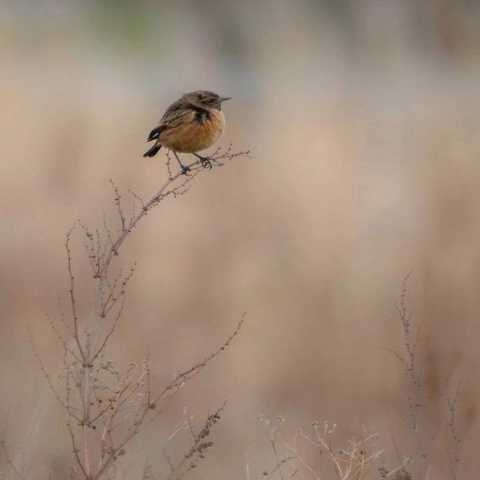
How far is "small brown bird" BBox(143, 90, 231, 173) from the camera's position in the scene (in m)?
7.05

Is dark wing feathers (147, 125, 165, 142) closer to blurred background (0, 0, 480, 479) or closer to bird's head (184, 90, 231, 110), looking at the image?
bird's head (184, 90, 231, 110)

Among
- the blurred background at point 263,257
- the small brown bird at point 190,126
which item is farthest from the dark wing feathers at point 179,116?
the blurred background at point 263,257

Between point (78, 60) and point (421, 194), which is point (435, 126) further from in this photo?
point (78, 60)

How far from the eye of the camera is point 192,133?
7.05m

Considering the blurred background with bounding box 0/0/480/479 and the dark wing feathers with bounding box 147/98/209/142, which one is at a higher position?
the blurred background with bounding box 0/0/480/479

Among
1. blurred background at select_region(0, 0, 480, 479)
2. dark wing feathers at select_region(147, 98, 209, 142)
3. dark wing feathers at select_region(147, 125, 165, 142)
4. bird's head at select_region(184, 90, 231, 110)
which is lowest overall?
dark wing feathers at select_region(147, 125, 165, 142)

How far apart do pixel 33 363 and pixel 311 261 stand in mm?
2599

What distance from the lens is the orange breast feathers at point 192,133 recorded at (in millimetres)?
7047

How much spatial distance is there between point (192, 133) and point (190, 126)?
37mm

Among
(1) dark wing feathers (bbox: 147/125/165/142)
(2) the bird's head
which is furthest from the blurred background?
(2) the bird's head

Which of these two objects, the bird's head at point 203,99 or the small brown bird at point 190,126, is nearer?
the small brown bird at point 190,126

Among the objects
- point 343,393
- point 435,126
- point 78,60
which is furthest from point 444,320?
point 78,60

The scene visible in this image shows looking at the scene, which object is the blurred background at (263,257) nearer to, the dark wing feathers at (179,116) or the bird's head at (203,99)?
the dark wing feathers at (179,116)

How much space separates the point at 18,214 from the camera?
1073cm
